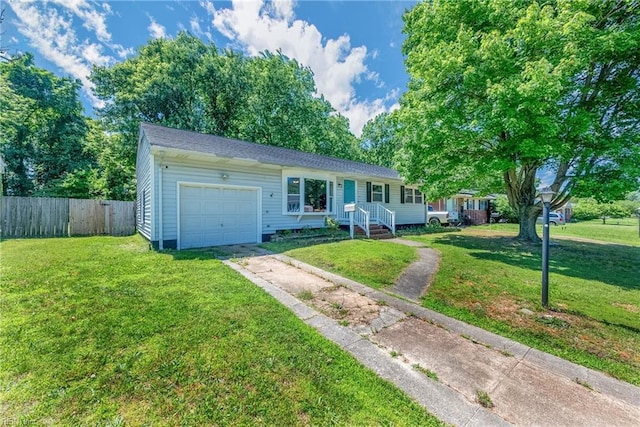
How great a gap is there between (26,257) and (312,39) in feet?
47.7

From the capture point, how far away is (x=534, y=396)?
2246 mm

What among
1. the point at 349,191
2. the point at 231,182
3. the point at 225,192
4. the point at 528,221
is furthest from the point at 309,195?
the point at 528,221

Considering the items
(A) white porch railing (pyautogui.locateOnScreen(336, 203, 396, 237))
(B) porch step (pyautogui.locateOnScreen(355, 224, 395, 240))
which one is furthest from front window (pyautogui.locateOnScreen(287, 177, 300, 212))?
(B) porch step (pyautogui.locateOnScreen(355, 224, 395, 240))

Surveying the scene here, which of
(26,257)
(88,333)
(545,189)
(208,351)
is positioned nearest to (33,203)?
(26,257)

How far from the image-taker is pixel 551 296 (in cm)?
478

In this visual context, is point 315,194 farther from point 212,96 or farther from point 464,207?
point 464,207

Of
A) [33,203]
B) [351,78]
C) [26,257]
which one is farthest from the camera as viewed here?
[351,78]

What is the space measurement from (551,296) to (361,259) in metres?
3.91

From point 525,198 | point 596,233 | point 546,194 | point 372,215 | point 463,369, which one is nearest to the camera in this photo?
point 463,369

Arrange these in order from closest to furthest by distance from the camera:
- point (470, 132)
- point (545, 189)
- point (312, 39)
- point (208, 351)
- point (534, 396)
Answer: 1. point (534, 396)
2. point (208, 351)
3. point (545, 189)
4. point (470, 132)
5. point (312, 39)

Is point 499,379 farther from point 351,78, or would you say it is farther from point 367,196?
point 351,78

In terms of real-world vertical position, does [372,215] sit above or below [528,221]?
above

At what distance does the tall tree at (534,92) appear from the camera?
22.5ft

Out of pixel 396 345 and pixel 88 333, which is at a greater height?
pixel 88 333
